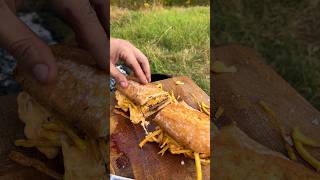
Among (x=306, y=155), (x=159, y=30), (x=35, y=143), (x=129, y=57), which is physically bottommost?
(x=306, y=155)

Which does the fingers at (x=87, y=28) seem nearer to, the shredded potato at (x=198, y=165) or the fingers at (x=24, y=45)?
the fingers at (x=24, y=45)

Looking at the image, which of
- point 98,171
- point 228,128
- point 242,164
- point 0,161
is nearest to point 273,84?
point 228,128

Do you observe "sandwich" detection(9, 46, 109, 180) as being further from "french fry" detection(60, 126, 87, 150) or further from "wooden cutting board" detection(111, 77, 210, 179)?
"wooden cutting board" detection(111, 77, 210, 179)

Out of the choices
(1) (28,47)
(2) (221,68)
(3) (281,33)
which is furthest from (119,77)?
(3) (281,33)

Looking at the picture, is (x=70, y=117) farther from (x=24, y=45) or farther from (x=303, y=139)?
(x=303, y=139)

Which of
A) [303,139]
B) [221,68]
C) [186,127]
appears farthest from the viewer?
[221,68]

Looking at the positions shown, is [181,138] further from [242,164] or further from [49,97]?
[49,97]

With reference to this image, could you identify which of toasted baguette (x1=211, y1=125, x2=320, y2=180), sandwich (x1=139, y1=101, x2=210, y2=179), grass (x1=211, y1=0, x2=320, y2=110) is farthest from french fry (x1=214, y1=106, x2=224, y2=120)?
grass (x1=211, y1=0, x2=320, y2=110)
